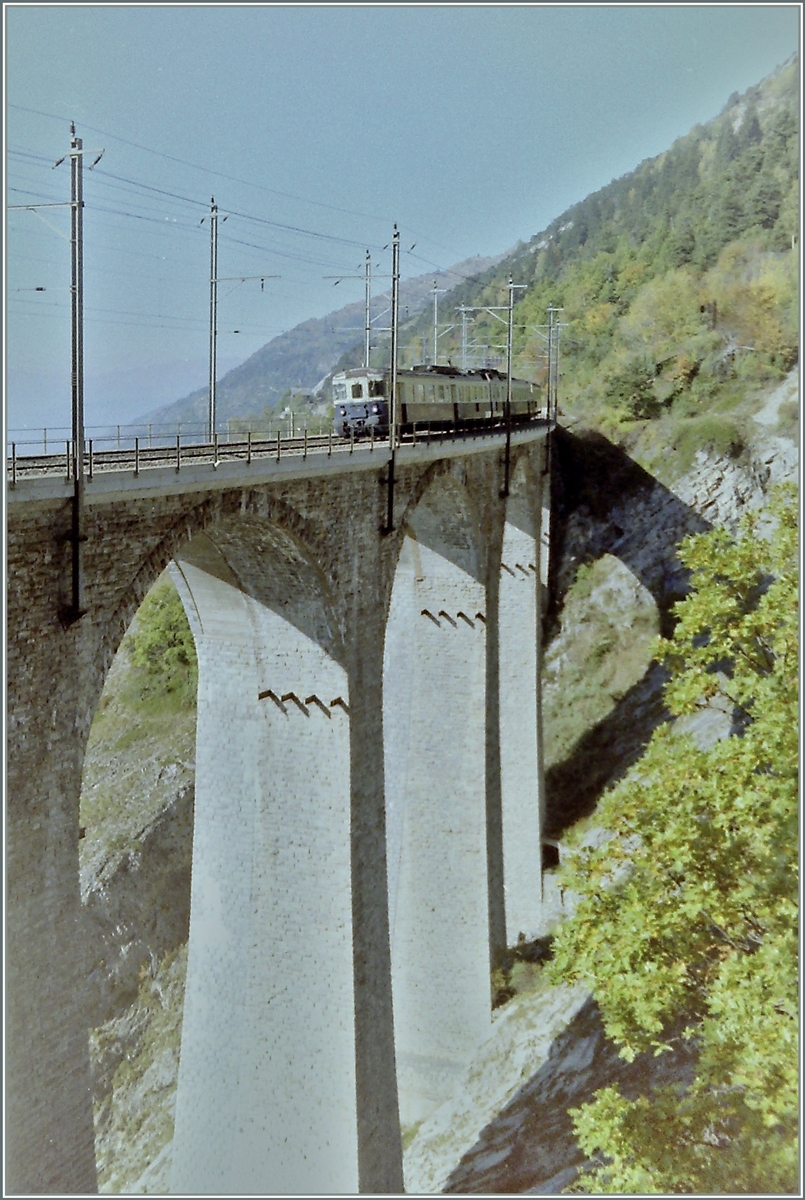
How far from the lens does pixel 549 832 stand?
96.5 ft

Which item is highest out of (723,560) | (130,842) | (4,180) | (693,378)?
(693,378)

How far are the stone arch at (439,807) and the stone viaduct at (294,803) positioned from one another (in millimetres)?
52

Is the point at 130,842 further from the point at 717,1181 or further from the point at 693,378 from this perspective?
the point at 693,378

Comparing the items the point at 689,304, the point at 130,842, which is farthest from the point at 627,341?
the point at 130,842

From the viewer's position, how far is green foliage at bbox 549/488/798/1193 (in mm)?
9422

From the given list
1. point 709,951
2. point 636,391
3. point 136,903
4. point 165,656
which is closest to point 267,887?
point 709,951

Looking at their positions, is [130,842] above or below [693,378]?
below

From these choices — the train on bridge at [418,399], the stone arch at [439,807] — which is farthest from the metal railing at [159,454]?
the stone arch at [439,807]

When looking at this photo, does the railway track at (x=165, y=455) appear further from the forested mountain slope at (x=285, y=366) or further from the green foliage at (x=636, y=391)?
the green foliage at (x=636, y=391)

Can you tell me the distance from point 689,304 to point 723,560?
32608 mm

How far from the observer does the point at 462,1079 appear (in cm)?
2211

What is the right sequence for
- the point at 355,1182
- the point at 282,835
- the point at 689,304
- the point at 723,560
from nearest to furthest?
the point at 723,560
the point at 355,1182
the point at 282,835
the point at 689,304

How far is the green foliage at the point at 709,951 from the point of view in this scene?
371 inches

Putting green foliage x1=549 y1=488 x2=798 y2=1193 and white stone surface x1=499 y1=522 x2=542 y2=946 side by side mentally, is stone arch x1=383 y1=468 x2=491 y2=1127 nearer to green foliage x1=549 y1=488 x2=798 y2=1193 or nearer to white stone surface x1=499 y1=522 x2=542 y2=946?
white stone surface x1=499 y1=522 x2=542 y2=946
